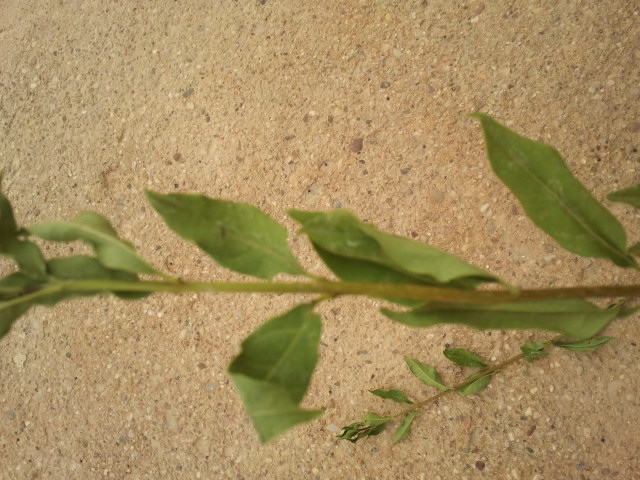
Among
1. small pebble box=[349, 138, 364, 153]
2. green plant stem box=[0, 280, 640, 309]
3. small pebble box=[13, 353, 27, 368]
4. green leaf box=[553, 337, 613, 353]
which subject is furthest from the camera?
small pebble box=[13, 353, 27, 368]

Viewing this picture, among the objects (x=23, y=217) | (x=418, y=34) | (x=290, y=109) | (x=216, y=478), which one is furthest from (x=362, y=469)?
(x=23, y=217)

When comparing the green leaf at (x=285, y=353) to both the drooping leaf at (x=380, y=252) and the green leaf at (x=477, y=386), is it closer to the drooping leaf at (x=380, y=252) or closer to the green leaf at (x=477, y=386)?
the drooping leaf at (x=380, y=252)

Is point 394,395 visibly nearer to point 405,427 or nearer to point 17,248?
point 405,427

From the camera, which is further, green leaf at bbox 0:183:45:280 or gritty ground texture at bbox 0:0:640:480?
gritty ground texture at bbox 0:0:640:480

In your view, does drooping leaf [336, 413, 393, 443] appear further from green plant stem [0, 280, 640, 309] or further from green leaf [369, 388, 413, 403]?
green plant stem [0, 280, 640, 309]

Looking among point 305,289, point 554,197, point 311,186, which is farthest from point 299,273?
point 311,186

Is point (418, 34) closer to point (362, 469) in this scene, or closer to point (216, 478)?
point (362, 469)

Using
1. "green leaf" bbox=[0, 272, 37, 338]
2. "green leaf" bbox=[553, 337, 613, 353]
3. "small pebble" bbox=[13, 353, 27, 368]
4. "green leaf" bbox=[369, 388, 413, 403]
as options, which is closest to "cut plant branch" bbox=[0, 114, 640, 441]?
"green leaf" bbox=[0, 272, 37, 338]
